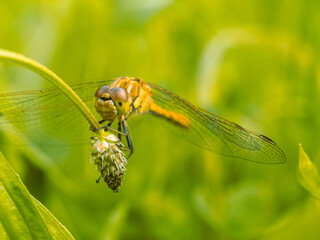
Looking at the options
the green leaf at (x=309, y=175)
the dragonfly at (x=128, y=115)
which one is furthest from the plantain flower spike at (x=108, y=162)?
the green leaf at (x=309, y=175)

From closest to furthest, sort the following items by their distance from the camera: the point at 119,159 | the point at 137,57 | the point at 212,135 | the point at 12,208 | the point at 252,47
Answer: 1. the point at 12,208
2. the point at 119,159
3. the point at 212,135
4. the point at 137,57
5. the point at 252,47

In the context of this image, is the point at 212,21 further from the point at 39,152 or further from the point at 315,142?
the point at 39,152

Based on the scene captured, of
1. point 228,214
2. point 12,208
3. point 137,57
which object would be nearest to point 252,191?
point 228,214

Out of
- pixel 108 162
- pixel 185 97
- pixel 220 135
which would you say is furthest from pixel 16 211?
pixel 185 97

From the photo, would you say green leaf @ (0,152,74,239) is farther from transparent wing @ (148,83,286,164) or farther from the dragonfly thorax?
transparent wing @ (148,83,286,164)

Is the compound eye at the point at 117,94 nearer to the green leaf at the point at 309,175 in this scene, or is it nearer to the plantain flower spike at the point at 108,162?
the plantain flower spike at the point at 108,162

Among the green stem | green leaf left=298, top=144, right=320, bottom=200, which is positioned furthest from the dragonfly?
the green stem

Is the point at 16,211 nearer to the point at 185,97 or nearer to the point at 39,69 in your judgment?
the point at 39,69

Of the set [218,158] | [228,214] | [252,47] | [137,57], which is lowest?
[228,214]
